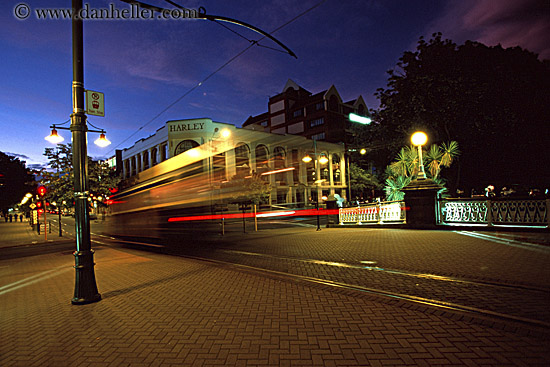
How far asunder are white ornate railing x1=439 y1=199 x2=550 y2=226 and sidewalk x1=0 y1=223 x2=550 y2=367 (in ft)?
27.3

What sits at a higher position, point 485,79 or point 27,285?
point 485,79

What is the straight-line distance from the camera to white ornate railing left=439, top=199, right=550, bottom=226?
9.67 metres

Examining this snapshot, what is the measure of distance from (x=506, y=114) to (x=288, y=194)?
3356 centimetres

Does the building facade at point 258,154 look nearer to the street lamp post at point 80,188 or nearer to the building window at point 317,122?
the building window at point 317,122

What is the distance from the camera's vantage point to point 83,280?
5164mm

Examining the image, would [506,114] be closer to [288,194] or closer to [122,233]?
[122,233]

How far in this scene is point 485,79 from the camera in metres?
16.2

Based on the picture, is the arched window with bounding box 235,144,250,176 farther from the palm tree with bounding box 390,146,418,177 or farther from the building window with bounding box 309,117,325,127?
the palm tree with bounding box 390,146,418,177

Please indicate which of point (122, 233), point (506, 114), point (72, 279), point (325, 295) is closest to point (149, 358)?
point (325, 295)

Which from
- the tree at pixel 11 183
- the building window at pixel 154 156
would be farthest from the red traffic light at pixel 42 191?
the tree at pixel 11 183

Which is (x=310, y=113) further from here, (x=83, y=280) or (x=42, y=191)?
(x=83, y=280)

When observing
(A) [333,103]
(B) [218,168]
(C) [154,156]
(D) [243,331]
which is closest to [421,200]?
(B) [218,168]

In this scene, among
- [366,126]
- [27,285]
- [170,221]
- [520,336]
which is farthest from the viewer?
[366,126]

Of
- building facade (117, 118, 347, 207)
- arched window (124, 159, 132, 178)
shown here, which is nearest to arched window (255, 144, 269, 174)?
building facade (117, 118, 347, 207)
